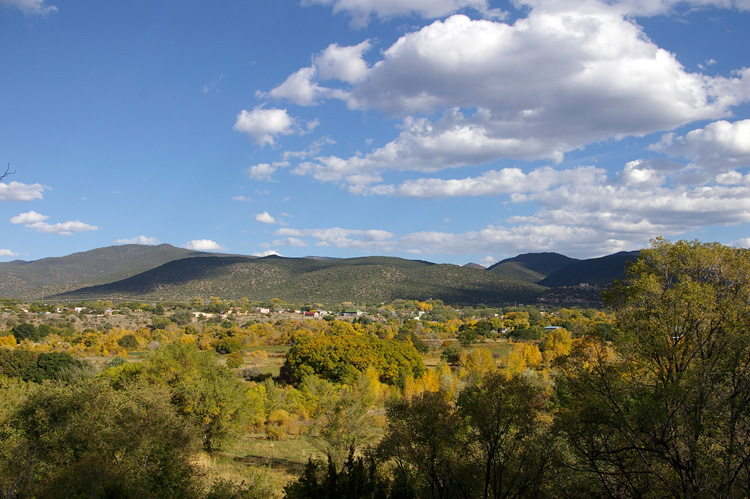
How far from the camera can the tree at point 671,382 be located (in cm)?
1091

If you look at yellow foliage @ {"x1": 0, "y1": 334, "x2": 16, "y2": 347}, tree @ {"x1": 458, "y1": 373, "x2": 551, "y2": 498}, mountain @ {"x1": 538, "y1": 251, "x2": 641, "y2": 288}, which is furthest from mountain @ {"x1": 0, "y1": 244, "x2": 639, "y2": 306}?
tree @ {"x1": 458, "y1": 373, "x2": 551, "y2": 498}

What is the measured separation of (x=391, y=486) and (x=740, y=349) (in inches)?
465

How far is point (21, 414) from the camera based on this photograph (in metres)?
22.0

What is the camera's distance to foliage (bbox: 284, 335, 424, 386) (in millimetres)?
50281

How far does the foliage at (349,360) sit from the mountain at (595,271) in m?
109

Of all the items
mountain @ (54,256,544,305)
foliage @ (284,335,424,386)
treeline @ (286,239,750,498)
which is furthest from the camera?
mountain @ (54,256,544,305)

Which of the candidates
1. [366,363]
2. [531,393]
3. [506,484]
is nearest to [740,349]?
[531,393]

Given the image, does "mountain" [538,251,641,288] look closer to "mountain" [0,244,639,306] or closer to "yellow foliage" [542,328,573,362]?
"mountain" [0,244,639,306]

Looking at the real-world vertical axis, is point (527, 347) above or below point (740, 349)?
below

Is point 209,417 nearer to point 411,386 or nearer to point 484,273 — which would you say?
point 411,386

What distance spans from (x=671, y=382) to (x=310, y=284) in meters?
171

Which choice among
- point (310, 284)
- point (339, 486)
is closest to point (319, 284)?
point (310, 284)

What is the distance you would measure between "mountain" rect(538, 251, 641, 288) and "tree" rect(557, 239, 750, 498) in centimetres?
14001

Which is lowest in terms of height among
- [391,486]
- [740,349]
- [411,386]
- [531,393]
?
[411,386]
